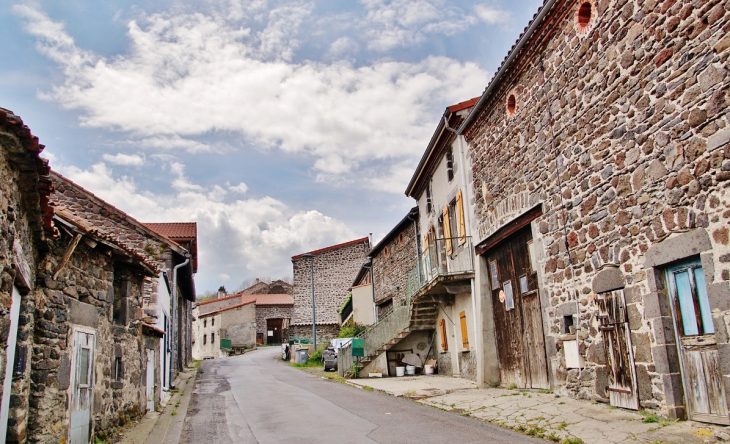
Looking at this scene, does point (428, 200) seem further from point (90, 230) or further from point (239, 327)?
point (239, 327)

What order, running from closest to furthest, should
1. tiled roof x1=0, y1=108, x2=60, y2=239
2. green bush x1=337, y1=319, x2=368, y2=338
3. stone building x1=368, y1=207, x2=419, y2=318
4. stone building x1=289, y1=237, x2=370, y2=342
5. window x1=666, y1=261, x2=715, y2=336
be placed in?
tiled roof x1=0, y1=108, x2=60, y2=239 → window x1=666, y1=261, x2=715, y2=336 → stone building x1=368, y1=207, x2=419, y2=318 → green bush x1=337, y1=319, x2=368, y2=338 → stone building x1=289, y1=237, x2=370, y2=342

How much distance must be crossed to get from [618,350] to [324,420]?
4748 millimetres

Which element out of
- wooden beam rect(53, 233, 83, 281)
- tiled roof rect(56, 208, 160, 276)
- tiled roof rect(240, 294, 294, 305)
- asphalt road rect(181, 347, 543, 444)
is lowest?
asphalt road rect(181, 347, 543, 444)

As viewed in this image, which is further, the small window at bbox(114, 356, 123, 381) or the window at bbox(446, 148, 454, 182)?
the window at bbox(446, 148, 454, 182)

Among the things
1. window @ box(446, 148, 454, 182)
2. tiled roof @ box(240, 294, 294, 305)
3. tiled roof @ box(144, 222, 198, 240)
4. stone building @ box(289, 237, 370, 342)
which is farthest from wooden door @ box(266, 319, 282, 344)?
window @ box(446, 148, 454, 182)

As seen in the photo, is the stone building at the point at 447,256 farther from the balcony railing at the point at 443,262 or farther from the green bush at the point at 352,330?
the green bush at the point at 352,330

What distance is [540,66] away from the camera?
1016cm

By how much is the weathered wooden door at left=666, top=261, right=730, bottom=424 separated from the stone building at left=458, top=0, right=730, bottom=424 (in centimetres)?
2

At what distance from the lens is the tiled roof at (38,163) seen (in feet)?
14.3

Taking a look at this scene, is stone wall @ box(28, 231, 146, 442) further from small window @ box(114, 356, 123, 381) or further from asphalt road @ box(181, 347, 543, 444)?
asphalt road @ box(181, 347, 543, 444)

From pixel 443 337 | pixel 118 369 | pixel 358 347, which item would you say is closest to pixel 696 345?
pixel 118 369

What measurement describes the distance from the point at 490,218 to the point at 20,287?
370 inches

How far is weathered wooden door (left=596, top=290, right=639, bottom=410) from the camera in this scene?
7637mm

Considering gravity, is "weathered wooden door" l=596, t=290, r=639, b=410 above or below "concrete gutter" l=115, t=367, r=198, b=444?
above
